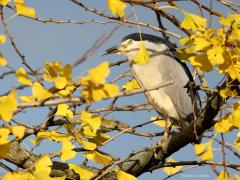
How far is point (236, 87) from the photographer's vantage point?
1619 millimetres

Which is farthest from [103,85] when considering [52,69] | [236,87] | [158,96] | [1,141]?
[158,96]

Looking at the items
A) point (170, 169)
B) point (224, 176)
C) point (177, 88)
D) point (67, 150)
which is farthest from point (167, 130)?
point (67, 150)

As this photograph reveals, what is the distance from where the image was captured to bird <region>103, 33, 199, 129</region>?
2.96 meters

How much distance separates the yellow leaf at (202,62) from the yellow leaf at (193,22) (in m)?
0.08

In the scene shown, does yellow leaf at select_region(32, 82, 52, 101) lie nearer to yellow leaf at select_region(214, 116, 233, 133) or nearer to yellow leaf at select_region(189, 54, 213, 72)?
yellow leaf at select_region(189, 54, 213, 72)

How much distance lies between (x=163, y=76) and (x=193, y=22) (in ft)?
5.55

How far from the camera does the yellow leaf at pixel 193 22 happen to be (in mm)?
1343

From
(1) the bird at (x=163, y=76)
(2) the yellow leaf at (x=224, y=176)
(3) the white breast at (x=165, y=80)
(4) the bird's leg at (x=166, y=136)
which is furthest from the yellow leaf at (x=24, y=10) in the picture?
(3) the white breast at (x=165, y=80)

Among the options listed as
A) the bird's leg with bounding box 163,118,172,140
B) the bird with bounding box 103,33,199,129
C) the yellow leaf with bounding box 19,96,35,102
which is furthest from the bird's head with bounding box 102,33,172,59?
the yellow leaf with bounding box 19,96,35,102

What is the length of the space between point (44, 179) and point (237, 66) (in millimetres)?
613

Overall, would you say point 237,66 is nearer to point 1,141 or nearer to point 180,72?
point 1,141

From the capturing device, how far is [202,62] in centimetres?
135

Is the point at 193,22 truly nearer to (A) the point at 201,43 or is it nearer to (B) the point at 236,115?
(A) the point at 201,43

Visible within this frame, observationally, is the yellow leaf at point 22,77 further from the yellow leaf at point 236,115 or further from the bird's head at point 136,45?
the bird's head at point 136,45
